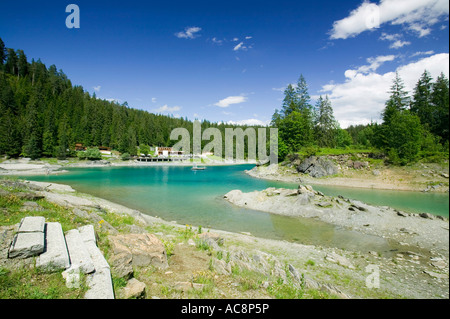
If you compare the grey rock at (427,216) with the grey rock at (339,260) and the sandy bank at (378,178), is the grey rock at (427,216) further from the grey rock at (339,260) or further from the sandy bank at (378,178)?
the grey rock at (339,260)

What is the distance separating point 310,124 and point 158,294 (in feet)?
196

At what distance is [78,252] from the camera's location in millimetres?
5531

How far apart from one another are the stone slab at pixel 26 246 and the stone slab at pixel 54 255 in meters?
0.20

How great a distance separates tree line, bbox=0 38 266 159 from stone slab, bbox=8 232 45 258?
83.9 metres

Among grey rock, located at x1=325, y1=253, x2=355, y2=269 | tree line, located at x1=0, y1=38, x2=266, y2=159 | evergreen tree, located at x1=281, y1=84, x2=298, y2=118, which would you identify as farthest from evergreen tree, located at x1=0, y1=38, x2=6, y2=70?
grey rock, located at x1=325, y1=253, x2=355, y2=269

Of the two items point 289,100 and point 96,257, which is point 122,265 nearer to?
point 96,257

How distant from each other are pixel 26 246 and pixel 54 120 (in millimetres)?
105437

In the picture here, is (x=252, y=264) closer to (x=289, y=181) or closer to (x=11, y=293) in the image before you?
(x=11, y=293)

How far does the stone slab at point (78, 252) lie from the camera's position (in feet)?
15.9

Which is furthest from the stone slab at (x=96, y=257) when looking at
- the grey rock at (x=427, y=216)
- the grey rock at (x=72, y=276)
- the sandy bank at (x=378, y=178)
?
the grey rock at (x=427, y=216)

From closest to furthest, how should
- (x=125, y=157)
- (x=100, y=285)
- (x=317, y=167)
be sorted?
(x=100, y=285) → (x=317, y=167) → (x=125, y=157)

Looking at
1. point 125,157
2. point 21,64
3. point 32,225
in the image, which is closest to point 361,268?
point 32,225

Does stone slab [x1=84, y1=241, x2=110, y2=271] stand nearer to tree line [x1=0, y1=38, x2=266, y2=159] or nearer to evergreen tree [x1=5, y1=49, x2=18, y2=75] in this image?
tree line [x1=0, y1=38, x2=266, y2=159]

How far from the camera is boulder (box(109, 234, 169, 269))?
625 cm
